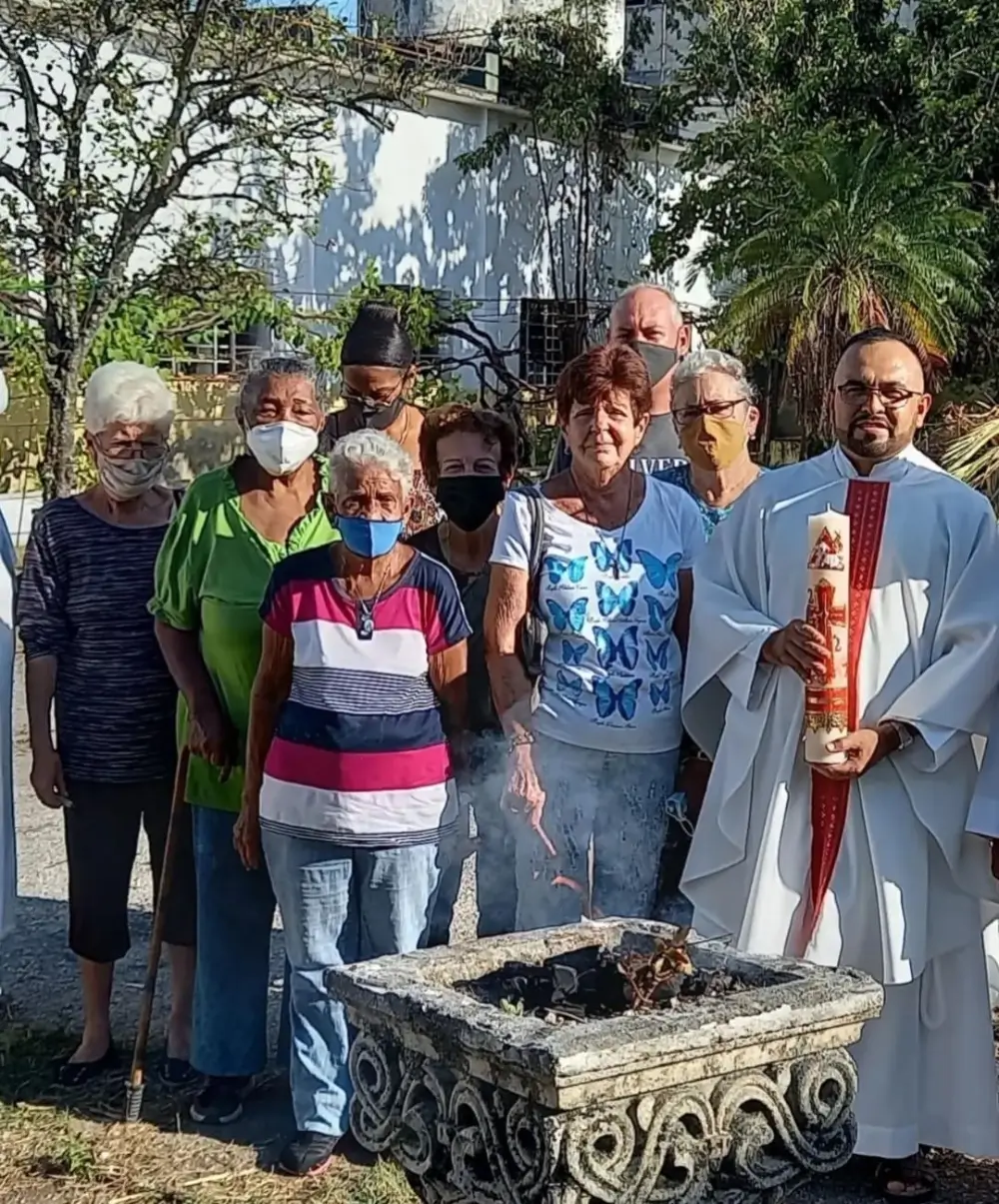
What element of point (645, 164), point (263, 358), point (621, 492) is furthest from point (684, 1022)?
point (645, 164)

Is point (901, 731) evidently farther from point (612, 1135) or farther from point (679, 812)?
point (612, 1135)

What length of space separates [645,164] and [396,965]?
17.4 m

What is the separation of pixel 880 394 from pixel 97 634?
2106mm

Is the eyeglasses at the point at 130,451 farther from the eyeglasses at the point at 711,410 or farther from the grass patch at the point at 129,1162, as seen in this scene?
the grass patch at the point at 129,1162

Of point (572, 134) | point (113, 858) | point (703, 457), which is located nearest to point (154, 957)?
point (113, 858)

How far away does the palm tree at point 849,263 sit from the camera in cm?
1394

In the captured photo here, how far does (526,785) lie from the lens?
12.3 feet

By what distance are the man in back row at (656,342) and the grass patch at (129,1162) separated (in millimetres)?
1964

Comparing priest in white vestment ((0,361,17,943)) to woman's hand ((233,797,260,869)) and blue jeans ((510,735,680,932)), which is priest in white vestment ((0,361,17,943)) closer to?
woman's hand ((233,797,260,869))

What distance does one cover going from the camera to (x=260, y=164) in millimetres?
13438

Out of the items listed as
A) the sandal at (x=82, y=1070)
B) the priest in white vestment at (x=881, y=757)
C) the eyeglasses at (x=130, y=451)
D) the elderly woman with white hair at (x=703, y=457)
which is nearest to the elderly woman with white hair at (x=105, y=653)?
the eyeglasses at (x=130, y=451)

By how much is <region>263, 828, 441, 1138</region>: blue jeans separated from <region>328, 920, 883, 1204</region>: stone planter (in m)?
1.01

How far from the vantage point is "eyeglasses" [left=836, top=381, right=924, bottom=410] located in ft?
12.0

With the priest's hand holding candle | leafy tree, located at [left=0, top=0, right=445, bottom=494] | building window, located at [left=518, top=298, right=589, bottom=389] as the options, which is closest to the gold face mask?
the priest's hand holding candle
